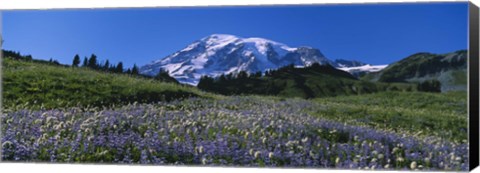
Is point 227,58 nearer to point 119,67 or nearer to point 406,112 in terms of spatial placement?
point 119,67

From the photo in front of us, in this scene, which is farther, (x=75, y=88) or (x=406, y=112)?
(x=75, y=88)

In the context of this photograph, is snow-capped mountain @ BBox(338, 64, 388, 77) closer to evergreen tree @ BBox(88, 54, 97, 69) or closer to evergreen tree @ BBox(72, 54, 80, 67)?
evergreen tree @ BBox(88, 54, 97, 69)

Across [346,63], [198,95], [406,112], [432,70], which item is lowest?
[406,112]

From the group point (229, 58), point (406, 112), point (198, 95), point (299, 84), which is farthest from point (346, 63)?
point (198, 95)

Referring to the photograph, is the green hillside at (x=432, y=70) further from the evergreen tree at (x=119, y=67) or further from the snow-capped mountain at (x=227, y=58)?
the evergreen tree at (x=119, y=67)

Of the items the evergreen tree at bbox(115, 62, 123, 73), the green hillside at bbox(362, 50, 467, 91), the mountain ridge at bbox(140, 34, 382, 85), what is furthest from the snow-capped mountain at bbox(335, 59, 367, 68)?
the evergreen tree at bbox(115, 62, 123, 73)

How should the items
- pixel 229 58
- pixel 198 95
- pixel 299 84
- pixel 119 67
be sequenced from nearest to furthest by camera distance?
1. pixel 299 84
2. pixel 229 58
3. pixel 198 95
4. pixel 119 67

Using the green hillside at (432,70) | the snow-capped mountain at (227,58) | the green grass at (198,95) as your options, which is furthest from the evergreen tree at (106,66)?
the green hillside at (432,70)
